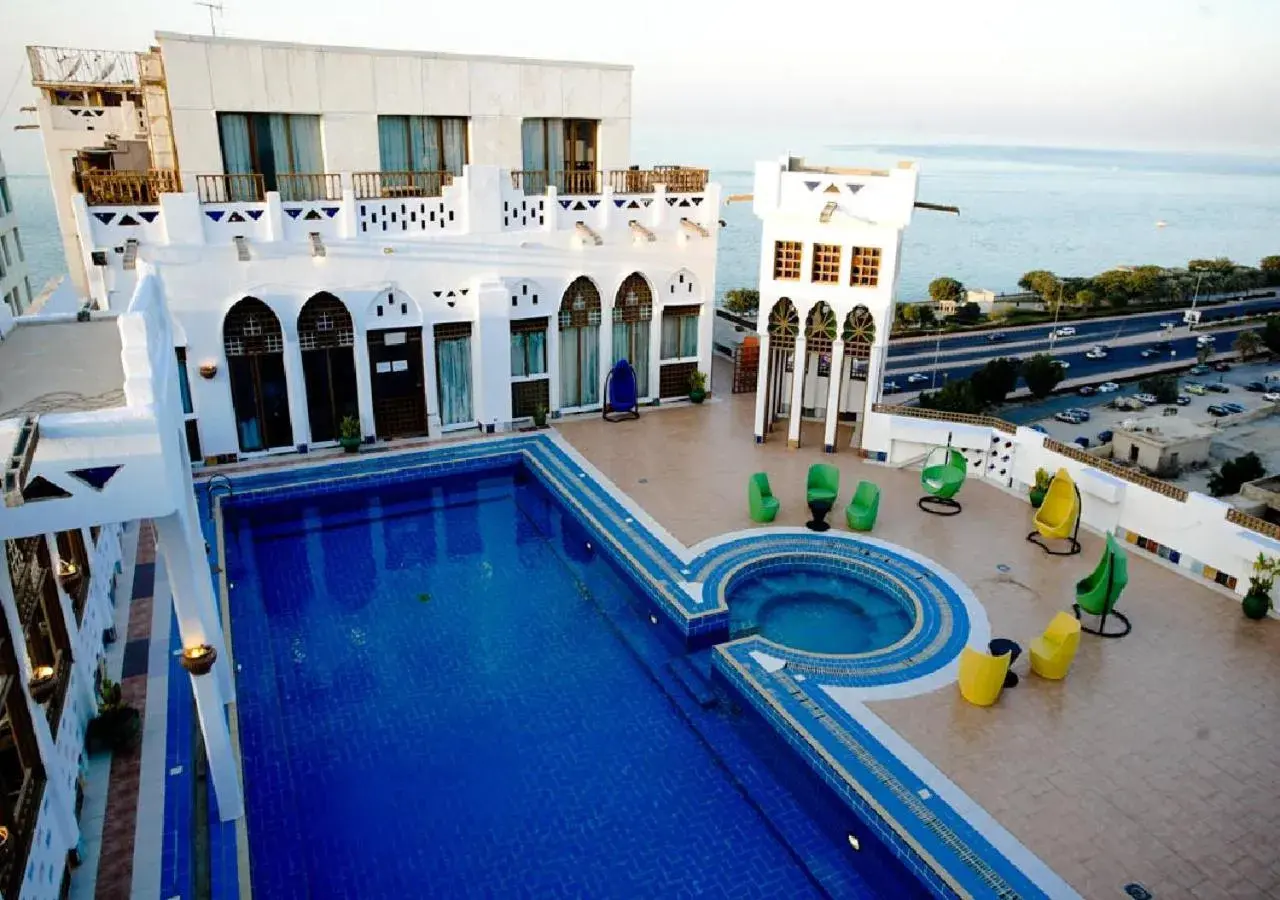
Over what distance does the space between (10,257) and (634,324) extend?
25189mm

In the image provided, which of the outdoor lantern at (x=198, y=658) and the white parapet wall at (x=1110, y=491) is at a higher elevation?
the outdoor lantern at (x=198, y=658)

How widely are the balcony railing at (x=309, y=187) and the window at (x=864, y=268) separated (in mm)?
9934

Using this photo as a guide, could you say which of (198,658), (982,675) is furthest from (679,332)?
(198,658)

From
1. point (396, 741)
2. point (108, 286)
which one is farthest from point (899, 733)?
point (108, 286)

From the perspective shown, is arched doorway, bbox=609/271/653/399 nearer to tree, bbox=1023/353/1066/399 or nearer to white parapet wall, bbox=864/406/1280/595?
white parapet wall, bbox=864/406/1280/595

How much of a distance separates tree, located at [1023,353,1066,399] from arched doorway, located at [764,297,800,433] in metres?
12.9

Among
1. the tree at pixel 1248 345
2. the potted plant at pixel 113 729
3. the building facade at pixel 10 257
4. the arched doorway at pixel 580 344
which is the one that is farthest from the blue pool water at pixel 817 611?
the tree at pixel 1248 345

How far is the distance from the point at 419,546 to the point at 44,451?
8615mm

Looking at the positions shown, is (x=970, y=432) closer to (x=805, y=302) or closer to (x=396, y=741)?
(x=805, y=302)

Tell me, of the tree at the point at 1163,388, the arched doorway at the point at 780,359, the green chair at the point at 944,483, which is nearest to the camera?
the green chair at the point at 944,483

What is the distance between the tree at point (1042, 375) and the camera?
2830cm

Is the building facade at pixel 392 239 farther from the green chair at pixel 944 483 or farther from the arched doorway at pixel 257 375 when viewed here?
the green chair at pixel 944 483

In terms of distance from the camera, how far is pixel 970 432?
15.9 metres

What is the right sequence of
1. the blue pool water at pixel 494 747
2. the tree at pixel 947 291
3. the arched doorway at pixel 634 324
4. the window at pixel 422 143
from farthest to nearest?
1. the tree at pixel 947 291
2. the arched doorway at pixel 634 324
3. the window at pixel 422 143
4. the blue pool water at pixel 494 747
